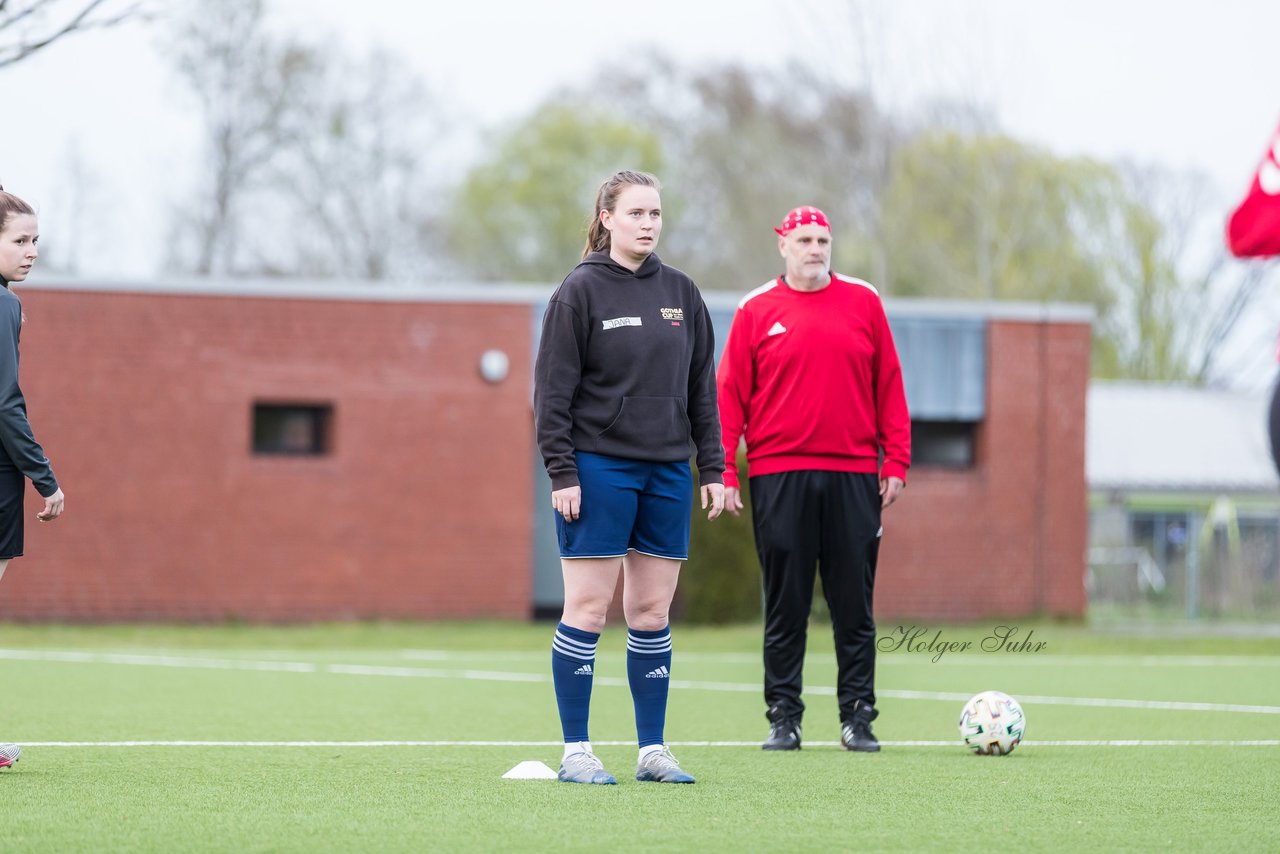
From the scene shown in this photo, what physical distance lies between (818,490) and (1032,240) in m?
32.6

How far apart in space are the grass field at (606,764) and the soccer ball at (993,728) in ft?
0.36

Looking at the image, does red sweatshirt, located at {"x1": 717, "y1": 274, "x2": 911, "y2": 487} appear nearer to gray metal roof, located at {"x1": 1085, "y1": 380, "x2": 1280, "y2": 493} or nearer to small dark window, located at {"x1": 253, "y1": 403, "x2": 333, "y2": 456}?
small dark window, located at {"x1": 253, "y1": 403, "x2": 333, "y2": 456}

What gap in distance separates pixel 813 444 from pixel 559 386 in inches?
65.0

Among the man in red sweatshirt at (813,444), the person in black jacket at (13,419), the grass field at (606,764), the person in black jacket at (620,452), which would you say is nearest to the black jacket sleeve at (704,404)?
the person in black jacket at (620,452)

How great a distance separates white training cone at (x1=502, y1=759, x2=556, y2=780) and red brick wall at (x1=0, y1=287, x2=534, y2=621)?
13987 mm

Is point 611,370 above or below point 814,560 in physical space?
above

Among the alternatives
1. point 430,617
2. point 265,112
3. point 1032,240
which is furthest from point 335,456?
point 1032,240

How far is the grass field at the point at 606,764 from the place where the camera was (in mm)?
4395

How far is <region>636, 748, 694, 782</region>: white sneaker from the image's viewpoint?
18.0 ft

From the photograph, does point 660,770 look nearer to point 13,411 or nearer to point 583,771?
point 583,771

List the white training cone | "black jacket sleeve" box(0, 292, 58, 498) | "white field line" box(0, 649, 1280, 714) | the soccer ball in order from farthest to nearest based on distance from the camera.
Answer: "white field line" box(0, 649, 1280, 714), the soccer ball, the white training cone, "black jacket sleeve" box(0, 292, 58, 498)

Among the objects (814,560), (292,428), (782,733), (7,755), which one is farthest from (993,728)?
(292,428)

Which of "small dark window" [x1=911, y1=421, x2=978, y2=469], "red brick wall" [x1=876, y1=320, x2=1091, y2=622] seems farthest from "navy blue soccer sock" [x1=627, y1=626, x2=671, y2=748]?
"small dark window" [x1=911, y1=421, x2=978, y2=469]

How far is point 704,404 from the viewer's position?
587 centimetres
